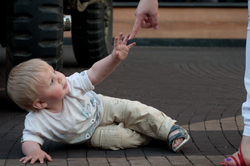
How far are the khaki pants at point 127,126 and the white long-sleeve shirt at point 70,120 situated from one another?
4.4 inches

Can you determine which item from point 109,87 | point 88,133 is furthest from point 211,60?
point 88,133

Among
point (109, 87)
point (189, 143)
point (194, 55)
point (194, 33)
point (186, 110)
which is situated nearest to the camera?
point (189, 143)

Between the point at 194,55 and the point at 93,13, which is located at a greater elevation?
the point at 93,13

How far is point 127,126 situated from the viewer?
361cm

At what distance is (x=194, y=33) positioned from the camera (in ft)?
40.2

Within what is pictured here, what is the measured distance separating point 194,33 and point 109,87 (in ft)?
21.4

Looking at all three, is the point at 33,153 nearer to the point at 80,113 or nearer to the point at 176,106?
the point at 80,113

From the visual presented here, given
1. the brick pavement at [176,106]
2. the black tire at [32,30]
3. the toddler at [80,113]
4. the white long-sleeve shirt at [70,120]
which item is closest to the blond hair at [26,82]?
the toddler at [80,113]

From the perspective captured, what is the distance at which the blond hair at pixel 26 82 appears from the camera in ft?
10.2

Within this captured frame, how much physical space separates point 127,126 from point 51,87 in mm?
705

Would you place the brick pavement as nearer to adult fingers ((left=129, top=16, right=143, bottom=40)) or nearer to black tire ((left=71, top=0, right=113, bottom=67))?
black tire ((left=71, top=0, right=113, bottom=67))

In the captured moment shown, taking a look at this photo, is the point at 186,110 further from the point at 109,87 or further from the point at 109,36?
the point at 109,36

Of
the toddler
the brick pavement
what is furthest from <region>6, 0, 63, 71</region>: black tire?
the toddler

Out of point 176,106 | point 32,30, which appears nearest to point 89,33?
point 176,106
